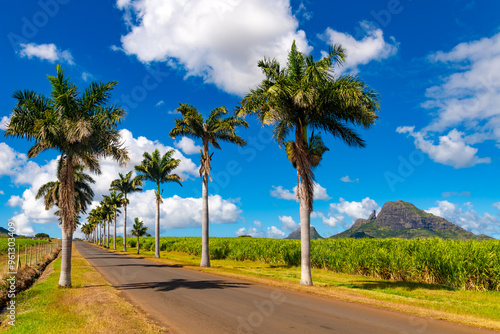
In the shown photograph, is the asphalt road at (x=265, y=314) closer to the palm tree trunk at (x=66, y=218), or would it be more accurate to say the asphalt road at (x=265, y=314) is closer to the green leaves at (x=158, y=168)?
the palm tree trunk at (x=66, y=218)

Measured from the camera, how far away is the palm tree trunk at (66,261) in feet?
49.1

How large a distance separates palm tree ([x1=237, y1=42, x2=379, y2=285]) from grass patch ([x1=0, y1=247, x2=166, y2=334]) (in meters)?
9.17

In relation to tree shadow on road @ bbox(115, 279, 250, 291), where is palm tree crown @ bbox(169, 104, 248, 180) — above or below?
above

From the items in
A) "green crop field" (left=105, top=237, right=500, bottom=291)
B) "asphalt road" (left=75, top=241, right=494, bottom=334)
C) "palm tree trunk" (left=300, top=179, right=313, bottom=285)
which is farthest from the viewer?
"palm tree trunk" (left=300, top=179, right=313, bottom=285)

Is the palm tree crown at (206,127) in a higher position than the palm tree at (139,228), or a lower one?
higher

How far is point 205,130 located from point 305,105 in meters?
14.9

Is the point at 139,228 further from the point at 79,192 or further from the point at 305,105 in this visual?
the point at 305,105

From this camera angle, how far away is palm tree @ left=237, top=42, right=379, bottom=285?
15844 mm

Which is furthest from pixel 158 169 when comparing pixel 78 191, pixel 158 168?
pixel 78 191

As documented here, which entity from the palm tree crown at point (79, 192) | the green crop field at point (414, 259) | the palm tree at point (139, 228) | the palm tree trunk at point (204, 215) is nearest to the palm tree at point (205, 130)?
the palm tree trunk at point (204, 215)

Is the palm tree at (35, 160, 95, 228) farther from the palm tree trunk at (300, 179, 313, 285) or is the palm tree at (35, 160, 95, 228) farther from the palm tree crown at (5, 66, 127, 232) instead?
the palm tree trunk at (300, 179, 313, 285)

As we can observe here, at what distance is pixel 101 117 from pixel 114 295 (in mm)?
8676

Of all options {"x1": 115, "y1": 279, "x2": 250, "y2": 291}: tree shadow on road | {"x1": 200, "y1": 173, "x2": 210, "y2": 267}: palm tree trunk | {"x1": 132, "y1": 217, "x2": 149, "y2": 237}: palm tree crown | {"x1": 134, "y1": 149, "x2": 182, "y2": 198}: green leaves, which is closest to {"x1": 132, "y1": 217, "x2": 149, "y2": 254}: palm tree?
{"x1": 132, "y1": 217, "x2": 149, "y2": 237}: palm tree crown

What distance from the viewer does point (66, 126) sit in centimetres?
1526
